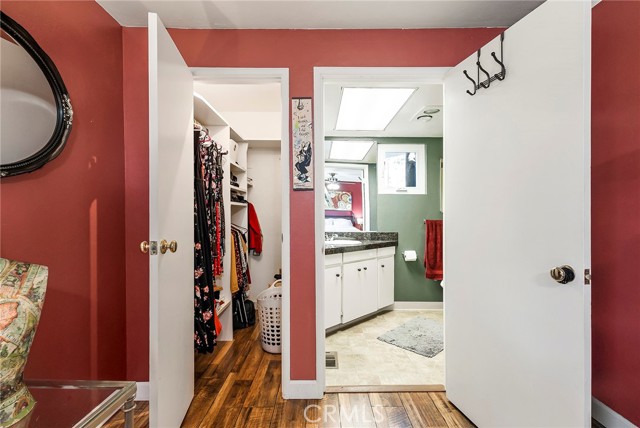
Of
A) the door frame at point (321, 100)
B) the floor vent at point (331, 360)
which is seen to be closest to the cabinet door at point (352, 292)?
the floor vent at point (331, 360)

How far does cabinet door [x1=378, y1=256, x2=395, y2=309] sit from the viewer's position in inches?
120

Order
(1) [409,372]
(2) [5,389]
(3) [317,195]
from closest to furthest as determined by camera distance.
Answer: (2) [5,389], (3) [317,195], (1) [409,372]

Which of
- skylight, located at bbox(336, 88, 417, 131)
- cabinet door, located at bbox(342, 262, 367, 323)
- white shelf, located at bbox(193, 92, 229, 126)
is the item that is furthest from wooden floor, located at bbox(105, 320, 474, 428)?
skylight, located at bbox(336, 88, 417, 131)

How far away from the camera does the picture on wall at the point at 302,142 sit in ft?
5.43

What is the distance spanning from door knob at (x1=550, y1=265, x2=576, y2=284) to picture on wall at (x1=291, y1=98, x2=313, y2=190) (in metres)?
1.21

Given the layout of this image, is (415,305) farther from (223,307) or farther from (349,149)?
(223,307)

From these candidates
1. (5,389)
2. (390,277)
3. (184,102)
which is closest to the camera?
(5,389)

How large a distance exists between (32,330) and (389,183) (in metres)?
3.19

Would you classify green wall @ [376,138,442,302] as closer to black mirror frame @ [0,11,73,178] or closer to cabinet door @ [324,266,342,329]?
cabinet door @ [324,266,342,329]

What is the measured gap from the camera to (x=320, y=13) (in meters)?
1.53

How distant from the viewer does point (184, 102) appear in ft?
4.81

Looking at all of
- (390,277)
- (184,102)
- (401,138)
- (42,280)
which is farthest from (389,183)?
(42,280)

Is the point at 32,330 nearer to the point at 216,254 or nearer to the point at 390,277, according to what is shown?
the point at 216,254

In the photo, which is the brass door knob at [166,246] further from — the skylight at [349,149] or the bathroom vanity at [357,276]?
the skylight at [349,149]
